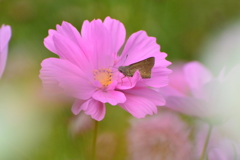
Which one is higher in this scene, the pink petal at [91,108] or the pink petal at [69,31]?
the pink petal at [69,31]

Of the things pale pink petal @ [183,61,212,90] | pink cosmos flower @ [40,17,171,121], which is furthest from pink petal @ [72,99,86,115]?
pale pink petal @ [183,61,212,90]

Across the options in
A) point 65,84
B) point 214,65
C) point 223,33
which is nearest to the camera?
point 65,84

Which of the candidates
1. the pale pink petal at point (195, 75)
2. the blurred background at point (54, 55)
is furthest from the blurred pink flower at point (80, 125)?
the pale pink petal at point (195, 75)

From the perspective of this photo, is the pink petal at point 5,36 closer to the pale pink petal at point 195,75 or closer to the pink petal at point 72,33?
the pink petal at point 72,33

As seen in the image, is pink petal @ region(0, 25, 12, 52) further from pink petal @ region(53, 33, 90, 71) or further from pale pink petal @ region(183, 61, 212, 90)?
pale pink petal @ region(183, 61, 212, 90)

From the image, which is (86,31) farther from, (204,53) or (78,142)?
(204,53)

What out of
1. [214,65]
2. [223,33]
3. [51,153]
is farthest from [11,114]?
[223,33]
